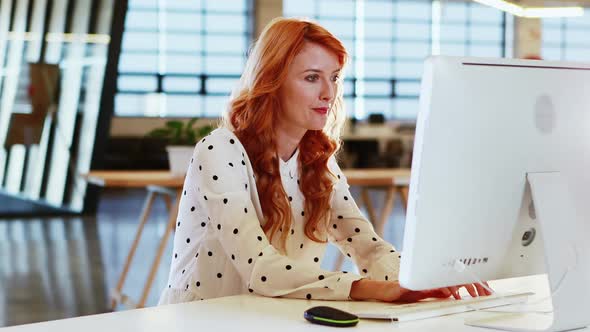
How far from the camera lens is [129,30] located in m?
16.0

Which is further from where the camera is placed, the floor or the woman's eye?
the floor

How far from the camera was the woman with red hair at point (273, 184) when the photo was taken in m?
2.06

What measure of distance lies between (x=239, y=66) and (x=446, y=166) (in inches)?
610

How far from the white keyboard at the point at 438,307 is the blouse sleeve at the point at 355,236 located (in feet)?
1.25

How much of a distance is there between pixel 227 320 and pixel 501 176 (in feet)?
1.94

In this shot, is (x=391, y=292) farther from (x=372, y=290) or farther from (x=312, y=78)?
(x=312, y=78)

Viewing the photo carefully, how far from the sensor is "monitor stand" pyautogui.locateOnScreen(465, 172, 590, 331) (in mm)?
1600

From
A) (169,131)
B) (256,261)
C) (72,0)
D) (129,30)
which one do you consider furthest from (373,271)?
(129,30)

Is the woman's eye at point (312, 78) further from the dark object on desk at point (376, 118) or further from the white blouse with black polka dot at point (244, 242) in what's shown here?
the dark object on desk at point (376, 118)

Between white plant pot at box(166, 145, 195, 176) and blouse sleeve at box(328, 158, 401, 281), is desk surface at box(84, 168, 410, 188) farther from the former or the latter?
blouse sleeve at box(328, 158, 401, 281)

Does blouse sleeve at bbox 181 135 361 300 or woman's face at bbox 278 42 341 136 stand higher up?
woman's face at bbox 278 42 341 136

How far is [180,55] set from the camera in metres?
16.3

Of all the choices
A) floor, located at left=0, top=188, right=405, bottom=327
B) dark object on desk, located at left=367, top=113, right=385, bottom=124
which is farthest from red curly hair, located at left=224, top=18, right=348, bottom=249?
dark object on desk, located at left=367, top=113, right=385, bottom=124

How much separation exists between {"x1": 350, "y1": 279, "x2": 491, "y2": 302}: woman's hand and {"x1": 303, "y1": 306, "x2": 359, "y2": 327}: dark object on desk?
22 centimetres
